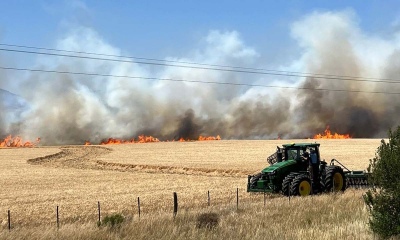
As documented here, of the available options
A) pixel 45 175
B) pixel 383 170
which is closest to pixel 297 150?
pixel 383 170

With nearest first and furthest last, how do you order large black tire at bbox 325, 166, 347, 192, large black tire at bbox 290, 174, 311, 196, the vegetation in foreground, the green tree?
A: the green tree < the vegetation in foreground < large black tire at bbox 290, 174, 311, 196 < large black tire at bbox 325, 166, 347, 192

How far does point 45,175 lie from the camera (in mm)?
39250

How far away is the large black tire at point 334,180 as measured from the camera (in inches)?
926

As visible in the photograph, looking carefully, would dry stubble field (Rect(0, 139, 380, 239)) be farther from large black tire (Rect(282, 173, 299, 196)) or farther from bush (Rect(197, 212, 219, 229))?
large black tire (Rect(282, 173, 299, 196))

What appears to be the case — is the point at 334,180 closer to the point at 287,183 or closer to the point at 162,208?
the point at 287,183

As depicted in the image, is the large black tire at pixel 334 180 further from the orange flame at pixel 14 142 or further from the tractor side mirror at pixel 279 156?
the orange flame at pixel 14 142

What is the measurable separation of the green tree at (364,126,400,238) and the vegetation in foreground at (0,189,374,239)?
491mm

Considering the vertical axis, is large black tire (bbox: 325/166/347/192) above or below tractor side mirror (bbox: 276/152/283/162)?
below

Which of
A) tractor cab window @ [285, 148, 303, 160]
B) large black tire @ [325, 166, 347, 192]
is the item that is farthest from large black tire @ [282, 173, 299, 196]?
large black tire @ [325, 166, 347, 192]

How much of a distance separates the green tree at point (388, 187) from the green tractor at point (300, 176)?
879 centimetres

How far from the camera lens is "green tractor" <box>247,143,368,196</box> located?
2262 centimetres

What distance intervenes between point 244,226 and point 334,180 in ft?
35.4

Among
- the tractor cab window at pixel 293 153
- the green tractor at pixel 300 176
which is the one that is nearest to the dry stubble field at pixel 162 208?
the green tractor at pixel 300 176

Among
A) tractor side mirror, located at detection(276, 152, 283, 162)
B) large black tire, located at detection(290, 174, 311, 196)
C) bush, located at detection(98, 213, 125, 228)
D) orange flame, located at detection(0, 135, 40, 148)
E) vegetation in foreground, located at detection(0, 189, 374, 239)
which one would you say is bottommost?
vegetation in foreground, located at detection(0, 189, 374, 239)
